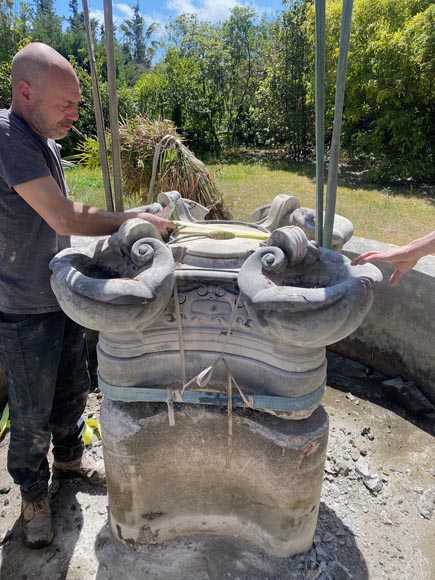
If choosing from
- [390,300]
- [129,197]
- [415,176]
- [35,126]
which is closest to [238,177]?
[415,176]

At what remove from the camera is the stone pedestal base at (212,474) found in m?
1.73

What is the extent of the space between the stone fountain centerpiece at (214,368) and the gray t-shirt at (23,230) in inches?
10.1

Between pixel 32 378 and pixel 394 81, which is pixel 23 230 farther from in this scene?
pixel 394 81

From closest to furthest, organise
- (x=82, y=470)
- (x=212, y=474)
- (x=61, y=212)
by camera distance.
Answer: (x=61, y=212) → (x=212, y=474) → (x=82, y=470)

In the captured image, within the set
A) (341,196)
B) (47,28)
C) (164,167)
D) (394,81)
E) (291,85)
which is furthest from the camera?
(47,28)

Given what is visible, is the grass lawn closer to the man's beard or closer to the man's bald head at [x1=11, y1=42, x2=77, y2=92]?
the man's beard

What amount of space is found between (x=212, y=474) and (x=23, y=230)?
46.9 inches

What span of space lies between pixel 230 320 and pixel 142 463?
0.67 meters

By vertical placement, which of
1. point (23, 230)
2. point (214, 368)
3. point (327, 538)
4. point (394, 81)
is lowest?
point (327, 538)

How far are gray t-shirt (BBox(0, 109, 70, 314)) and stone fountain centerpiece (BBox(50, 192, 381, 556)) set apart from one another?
256 millimetres

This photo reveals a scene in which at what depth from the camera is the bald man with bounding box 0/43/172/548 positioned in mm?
1671

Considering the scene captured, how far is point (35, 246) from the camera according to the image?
186 cm

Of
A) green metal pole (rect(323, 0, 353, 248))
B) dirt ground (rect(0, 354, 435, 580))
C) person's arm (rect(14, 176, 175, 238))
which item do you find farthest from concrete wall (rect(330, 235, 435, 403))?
person's arm (rect(14, 176, 175, 238))

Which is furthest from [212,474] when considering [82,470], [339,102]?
[339,102]
